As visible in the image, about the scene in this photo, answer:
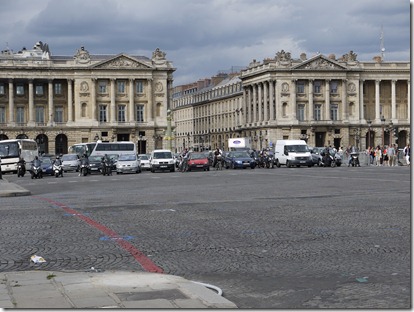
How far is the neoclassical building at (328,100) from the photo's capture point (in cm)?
13488

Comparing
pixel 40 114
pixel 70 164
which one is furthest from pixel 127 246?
pixel 40 114

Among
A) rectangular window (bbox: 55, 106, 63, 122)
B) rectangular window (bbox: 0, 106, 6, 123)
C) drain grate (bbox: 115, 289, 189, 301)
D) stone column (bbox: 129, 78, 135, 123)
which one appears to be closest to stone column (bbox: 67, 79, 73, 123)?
rectangular window (bbox: 55, 106, 63, 122)

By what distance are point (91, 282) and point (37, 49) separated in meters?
140

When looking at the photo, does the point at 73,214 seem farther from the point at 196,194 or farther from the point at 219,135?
the point at 219,135

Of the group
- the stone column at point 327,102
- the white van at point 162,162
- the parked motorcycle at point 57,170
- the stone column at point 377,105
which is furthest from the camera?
the stone column at point 377,105

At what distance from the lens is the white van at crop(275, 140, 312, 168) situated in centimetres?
6856

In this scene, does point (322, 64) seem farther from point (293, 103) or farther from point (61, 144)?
point (61, 144)

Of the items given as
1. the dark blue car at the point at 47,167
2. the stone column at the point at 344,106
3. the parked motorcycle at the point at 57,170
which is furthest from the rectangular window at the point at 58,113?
the parked motorcycle at the point at 57,170

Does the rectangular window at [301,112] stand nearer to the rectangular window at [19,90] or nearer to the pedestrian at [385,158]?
the rectangular window at [19,90]

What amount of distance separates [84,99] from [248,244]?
116882mm

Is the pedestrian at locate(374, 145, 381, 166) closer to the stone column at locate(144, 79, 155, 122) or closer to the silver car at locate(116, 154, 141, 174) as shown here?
the silver car at locate(116, 154, 141, 174)

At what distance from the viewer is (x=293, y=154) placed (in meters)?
68.9

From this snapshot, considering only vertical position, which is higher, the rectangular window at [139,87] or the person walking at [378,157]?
the rectangular window at [139,87]

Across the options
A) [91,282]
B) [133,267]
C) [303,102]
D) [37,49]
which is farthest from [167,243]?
[37,49]
